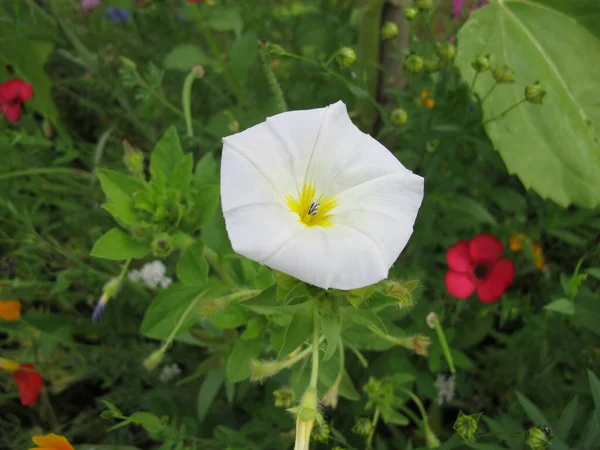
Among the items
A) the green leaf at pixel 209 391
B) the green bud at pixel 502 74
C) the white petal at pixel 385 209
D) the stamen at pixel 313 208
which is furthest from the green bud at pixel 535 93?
the green leaf at pixel 209 391

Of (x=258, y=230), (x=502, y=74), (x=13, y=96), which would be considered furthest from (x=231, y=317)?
(x=13, y=96)

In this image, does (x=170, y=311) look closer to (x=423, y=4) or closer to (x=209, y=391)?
(x=209, y=391)

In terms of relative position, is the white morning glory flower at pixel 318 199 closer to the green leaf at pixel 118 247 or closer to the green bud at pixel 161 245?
the green bud at pixel 161 245

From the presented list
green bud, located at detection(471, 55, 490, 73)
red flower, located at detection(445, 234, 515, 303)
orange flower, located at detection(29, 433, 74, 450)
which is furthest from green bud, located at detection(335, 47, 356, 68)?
orange flower, located at detection(29, 433, 74, 450)

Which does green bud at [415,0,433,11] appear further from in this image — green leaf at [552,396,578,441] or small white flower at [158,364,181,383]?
small white flower at [158,364,181,383]

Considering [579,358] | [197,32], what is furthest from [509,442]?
[197,32]

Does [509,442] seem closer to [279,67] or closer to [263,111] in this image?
[263,111]
